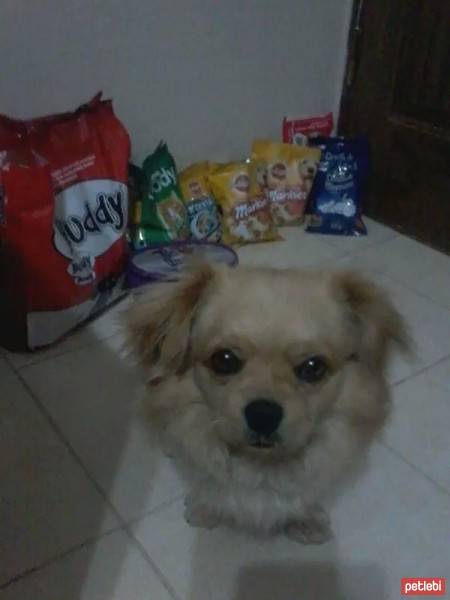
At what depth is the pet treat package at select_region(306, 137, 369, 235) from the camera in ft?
7.36

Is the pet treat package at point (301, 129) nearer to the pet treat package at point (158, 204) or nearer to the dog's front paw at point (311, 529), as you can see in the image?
the pet treat package at point (158, 204)

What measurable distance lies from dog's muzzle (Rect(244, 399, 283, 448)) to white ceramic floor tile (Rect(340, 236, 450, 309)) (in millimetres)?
1138

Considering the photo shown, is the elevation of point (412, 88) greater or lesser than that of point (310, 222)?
greater

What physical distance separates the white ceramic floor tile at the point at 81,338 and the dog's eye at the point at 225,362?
0.60 metres

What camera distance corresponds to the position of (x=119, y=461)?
1.32 m

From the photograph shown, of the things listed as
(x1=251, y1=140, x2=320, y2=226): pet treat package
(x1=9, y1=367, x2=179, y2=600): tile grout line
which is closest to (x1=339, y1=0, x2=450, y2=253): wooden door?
(x1=251, y1=140, x2=320, y2=226): pet treat package

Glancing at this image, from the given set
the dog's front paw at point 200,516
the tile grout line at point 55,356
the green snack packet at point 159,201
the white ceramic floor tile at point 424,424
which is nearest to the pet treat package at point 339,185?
the green snack packet at point 159,201

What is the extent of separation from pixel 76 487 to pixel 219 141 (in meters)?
1.37

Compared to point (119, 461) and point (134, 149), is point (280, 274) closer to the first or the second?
point (119, 461)

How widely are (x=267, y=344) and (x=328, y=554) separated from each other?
470 mm

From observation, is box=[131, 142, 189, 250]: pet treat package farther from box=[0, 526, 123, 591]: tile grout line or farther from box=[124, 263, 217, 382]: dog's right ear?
box=[0, 526, 123, 591]: tile grout line

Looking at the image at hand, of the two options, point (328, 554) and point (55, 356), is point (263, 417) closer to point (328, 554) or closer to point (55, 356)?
point (328, 554)

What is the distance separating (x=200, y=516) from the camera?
1181 millimetres

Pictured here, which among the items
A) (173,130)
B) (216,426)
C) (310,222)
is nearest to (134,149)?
(173,130)
